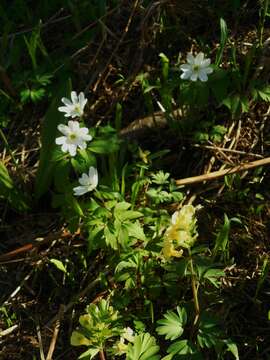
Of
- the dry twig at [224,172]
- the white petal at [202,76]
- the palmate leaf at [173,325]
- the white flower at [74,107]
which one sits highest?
the white flower at [74,107]

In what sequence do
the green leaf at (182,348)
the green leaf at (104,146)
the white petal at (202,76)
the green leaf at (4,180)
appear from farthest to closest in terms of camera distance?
the green leaf at (4,180) < the white petal at (202,76) < the green leaf at (104,146) < the green leaf at (182,348)

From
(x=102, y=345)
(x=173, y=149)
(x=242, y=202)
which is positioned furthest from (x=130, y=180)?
(x=102, y=345)

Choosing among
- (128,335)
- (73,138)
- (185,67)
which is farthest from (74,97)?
(128,335)

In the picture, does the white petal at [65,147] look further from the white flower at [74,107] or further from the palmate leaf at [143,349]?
the palmate leaf at [143,349]

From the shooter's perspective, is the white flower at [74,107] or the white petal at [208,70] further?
the white petal at [208,70]

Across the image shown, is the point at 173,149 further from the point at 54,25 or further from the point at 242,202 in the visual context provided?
the point at 54,25

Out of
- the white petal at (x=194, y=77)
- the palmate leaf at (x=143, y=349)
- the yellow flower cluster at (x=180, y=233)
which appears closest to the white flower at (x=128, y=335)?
the palmate leaf at (x=143, y=349)
